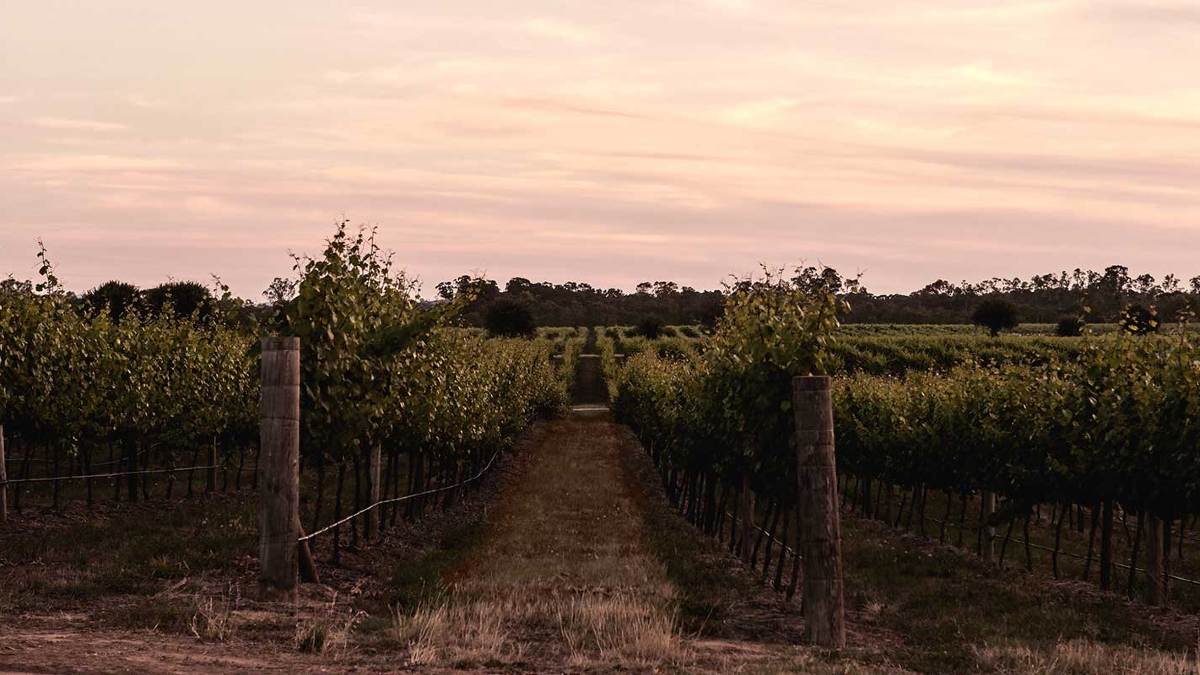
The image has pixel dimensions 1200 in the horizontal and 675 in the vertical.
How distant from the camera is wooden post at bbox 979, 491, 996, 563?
23.4 meters

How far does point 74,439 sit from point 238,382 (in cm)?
549

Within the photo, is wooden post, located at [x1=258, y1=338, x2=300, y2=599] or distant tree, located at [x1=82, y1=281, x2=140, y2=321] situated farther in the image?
distant tree, located at [x1=82, y1=281, x2=140, y2=321]

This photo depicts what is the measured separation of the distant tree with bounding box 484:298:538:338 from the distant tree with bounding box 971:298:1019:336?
40.1 meters

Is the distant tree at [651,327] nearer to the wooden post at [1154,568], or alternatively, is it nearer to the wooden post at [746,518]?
the wooden post at [746,518]

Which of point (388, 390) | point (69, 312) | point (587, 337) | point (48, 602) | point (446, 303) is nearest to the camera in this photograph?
point (48, 602)

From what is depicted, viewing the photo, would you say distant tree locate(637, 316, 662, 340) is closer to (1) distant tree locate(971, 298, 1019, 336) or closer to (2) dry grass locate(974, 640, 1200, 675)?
(1) distant tree locate(971, 298, 1019, 336)

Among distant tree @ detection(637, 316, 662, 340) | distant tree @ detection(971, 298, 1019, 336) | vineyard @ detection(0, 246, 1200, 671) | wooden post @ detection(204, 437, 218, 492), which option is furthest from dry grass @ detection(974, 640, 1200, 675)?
distant tree @ detection(637, 316, 662, 340)

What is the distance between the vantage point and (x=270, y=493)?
12.2 metres

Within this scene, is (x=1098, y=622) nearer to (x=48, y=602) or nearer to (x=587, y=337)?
(x=48, y=602)

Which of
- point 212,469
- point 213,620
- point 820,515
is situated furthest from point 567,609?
point 212,469

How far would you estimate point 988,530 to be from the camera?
2505 cm

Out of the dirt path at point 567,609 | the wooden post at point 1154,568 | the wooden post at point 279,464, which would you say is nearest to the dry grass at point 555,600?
the dirt path at point 567,609

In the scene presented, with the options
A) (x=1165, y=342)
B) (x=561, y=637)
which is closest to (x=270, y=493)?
(x=561, y=637)

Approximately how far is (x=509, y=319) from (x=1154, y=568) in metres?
96.7
